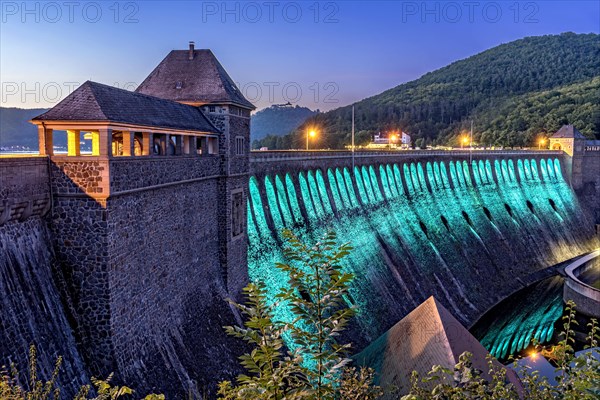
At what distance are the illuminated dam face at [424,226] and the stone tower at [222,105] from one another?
3.14 meters

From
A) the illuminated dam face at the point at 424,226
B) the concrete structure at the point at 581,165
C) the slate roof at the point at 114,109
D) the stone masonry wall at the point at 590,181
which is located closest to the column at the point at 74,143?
the slate roof at the point at 114,109

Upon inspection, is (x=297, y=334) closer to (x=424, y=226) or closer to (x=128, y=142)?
(x=128, y=142)

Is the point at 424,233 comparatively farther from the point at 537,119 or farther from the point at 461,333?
the point at 537,119

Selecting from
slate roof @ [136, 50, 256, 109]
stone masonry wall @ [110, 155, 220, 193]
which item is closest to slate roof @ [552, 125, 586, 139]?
slate roof @ [136, 50, 256, 109]

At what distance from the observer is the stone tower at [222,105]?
2400 cm

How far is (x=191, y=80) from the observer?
80.1 ft

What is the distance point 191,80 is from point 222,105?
194 cm

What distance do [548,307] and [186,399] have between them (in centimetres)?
3839

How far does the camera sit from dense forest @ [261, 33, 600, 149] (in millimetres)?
105500

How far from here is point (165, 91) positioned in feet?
79.5

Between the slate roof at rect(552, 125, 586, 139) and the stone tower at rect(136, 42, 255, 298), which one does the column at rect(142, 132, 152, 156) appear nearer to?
the stone tower at rect(136, 42, 255, 298)

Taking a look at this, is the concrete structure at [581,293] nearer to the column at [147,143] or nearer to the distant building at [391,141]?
the column at [147,143]

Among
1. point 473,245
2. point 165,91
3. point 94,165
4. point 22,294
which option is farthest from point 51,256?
point 473,245

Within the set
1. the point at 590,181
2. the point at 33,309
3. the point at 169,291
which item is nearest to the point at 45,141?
the point at 33,309
